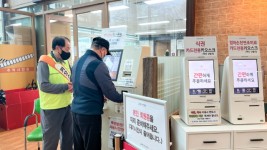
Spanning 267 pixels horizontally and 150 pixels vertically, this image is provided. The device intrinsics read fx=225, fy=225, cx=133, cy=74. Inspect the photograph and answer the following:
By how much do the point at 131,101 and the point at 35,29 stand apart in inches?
191

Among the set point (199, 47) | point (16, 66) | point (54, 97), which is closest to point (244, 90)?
point (199, 47)

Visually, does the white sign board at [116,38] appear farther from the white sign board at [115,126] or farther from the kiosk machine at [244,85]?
the kiosk machine at [244,85]

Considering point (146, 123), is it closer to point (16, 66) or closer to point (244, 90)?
point (244, 90)

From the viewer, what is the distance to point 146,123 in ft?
5.02

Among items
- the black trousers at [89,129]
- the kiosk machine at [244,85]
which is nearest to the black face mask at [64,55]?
the black trousers at [89,129]

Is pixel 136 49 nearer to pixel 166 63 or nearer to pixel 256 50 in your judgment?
pixel 166 63

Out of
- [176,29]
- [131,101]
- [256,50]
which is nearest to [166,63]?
[131,101]

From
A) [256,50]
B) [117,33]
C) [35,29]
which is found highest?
[35,29]

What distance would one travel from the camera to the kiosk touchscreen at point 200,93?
1.64 meters

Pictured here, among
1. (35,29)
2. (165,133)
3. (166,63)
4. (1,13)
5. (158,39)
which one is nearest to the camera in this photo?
(165,133)

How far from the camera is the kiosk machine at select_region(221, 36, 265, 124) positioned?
1.67 m

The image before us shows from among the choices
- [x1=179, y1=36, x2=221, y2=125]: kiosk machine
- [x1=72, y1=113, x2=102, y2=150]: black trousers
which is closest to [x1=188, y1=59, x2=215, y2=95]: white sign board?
[x1=179, y1=36, x2=221, y2=125]: kiosk machine

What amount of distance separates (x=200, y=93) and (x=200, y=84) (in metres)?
0.07

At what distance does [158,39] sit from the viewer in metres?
3.71
